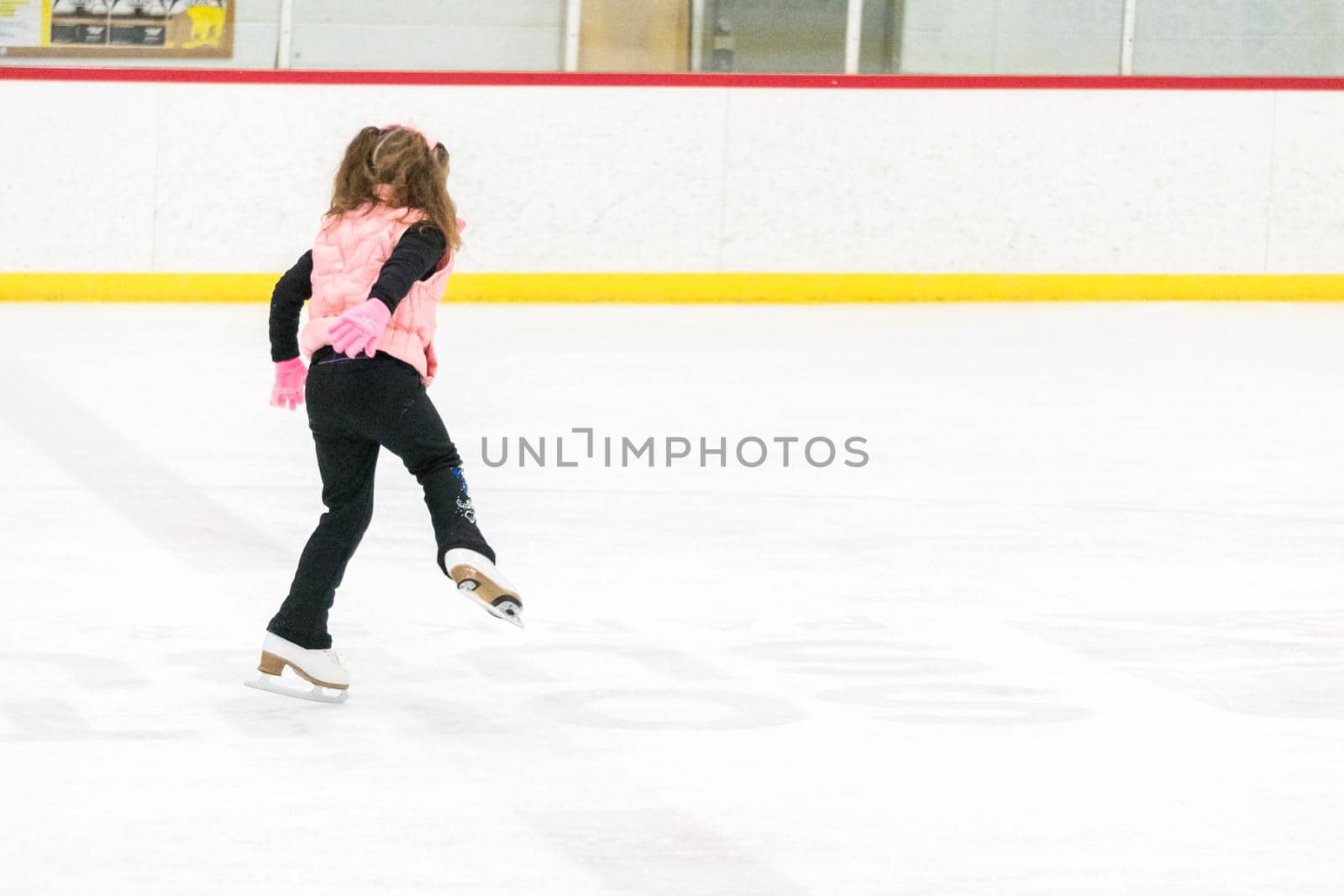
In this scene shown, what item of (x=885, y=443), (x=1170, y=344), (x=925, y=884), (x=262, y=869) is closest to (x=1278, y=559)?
(x=885, y=443)

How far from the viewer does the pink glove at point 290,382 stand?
3.82 meters

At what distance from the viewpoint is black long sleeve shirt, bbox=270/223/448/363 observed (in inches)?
139

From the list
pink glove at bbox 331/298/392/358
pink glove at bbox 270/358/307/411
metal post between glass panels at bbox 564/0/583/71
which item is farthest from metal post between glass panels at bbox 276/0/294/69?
pink glove at bbox 331/298/392/358

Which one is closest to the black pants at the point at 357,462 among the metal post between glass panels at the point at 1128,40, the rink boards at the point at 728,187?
the rink boards at the point at 728,187

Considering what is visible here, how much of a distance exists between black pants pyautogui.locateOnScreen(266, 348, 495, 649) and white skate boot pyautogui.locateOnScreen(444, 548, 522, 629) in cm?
3

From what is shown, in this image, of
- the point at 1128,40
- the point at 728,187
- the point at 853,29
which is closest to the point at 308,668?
the point at 728,187

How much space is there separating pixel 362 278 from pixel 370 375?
0.16 metres

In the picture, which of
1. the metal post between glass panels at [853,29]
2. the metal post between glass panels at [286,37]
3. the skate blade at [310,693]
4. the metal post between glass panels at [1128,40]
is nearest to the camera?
the skate blade at [310,693]

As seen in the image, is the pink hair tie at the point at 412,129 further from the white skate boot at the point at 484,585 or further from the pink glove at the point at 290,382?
the white skate boot at the point at 484,585

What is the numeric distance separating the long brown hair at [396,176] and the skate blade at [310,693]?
786mm

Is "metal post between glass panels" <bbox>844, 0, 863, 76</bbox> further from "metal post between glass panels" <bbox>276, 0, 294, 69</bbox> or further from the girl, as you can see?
the girl

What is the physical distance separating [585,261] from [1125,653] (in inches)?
321

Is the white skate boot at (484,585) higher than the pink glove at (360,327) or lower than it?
lower

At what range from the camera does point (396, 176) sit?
11.9 feet
